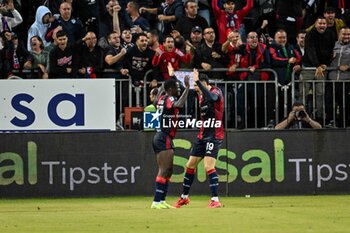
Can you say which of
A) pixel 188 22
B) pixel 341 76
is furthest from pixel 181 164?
pixel 341 76

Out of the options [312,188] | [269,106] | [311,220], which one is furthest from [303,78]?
[311,220]

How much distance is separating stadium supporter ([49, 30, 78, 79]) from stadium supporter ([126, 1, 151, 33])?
253cm

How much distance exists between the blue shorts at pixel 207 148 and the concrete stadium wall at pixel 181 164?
330 centimetres

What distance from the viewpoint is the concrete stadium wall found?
2423cm

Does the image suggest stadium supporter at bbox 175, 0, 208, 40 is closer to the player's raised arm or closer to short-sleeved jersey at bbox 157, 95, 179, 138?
the player's raised arm

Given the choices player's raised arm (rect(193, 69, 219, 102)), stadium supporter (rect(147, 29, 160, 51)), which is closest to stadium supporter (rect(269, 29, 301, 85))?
stadium supporter (rect(147, 29, 160, 51))

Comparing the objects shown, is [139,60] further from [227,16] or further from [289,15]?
[289,15]

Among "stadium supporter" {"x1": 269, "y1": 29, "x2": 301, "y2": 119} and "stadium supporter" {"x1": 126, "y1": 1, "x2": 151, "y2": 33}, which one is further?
"stadium supporter" {"x1": 126, "y1": 1, "x2": 151, "y2": 33}

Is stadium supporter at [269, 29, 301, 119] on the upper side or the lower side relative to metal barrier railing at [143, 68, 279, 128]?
upper

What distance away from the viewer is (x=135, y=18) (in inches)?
1078

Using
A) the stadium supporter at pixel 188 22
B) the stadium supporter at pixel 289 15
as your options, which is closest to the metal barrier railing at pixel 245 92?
the stadium supporter at pixel 188 22

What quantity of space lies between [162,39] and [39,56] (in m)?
3.46

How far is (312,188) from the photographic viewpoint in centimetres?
2453

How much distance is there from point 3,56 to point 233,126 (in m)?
5.65
